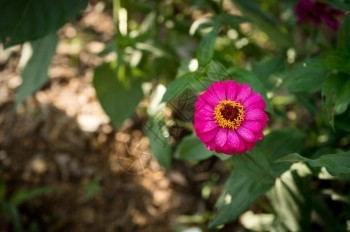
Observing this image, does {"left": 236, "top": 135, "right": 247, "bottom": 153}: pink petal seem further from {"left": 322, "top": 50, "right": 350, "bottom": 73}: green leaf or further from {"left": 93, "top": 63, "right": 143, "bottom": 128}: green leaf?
{"left": 93, "top": 63, "right": 143, "bottom": 128}: green leaf

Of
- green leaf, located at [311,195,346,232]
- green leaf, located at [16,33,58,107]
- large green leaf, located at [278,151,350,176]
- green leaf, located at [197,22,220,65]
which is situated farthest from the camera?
green leaf, located at [16,33,58,107]

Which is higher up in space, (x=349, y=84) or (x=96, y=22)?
(x=349, y=84)

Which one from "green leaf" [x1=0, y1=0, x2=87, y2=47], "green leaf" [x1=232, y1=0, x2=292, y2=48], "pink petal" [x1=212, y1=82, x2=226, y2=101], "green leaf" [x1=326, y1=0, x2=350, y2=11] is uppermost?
"green leaf" [x1=0, y1=0, x2=87, y2=47]

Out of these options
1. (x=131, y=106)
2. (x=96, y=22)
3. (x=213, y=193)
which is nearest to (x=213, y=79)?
(x=131, y=106)

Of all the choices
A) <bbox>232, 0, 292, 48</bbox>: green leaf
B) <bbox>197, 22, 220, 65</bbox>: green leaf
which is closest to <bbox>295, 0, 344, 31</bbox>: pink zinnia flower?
<bbox>232, 0, 292, 48</bbox>: green leaf

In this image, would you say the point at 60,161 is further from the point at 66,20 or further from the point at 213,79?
the point at 213,79

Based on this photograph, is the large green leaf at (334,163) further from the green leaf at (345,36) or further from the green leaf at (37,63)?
the green leaf at (37,63)
